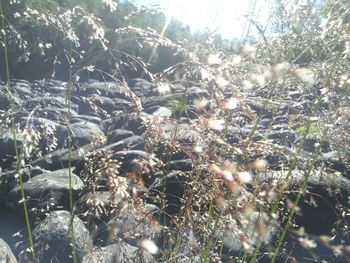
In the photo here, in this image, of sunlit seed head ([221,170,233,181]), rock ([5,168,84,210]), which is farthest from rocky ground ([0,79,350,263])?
sunlit seed head ([221,170,233,181])

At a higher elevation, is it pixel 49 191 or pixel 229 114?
pixel 229 114

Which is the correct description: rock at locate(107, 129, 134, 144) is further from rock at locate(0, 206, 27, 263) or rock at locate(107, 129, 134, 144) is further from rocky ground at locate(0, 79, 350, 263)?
rock at locate(0, 206, 27, 263)

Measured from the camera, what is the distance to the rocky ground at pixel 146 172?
1480 millimetres

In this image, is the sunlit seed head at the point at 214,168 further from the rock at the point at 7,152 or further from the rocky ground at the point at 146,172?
the rock at the point at 7,152

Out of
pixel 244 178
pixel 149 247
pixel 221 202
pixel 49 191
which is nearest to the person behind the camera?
pixel 149 247

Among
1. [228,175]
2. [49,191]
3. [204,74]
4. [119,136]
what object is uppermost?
[204,74]

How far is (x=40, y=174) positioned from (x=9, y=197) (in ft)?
1.82

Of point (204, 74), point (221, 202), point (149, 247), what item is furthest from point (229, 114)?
point (149, 247)

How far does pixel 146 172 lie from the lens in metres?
1.41

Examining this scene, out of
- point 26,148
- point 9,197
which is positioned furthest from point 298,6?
point 9,197

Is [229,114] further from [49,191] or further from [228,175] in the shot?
[49,191]

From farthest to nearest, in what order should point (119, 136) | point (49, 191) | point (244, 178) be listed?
point (119, 136), point (49, 191), point (244, 178)

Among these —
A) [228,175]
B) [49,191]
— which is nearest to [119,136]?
[49,191]

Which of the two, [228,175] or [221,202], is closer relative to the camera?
[228,175]
